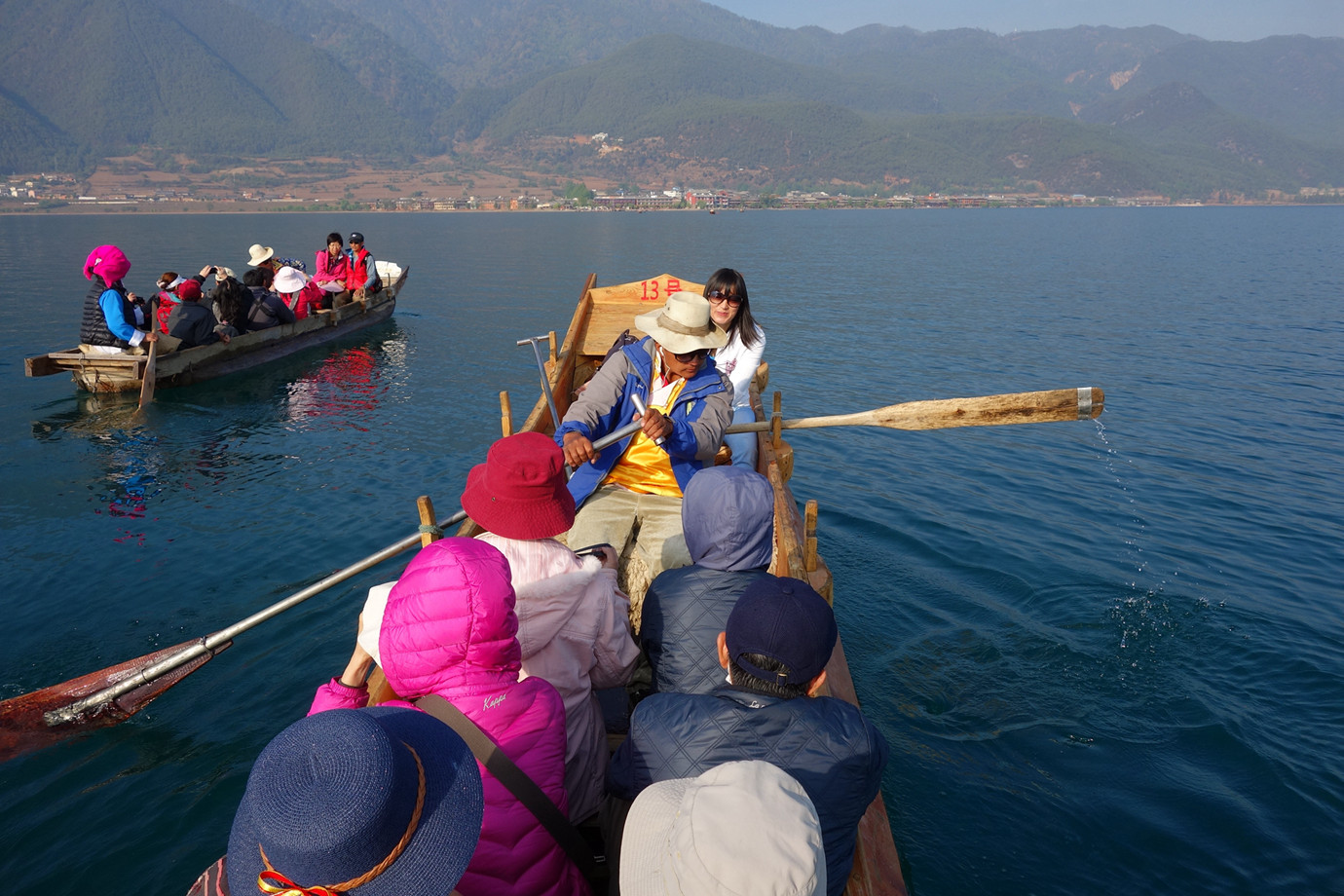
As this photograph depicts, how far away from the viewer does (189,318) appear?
14.6 metres

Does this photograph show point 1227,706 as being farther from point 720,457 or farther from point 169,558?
point 169,558

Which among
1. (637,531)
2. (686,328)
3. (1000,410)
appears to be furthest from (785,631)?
(1000,410)

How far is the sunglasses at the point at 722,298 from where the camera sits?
23.3 feet

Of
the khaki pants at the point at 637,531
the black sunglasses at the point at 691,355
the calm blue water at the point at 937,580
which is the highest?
the black sunglasses at the point at 691,355

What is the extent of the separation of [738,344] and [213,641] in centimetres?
510

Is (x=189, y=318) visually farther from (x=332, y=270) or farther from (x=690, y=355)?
(x=690, y=355)

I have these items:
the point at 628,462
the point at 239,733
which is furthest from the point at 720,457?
the point at 239,733

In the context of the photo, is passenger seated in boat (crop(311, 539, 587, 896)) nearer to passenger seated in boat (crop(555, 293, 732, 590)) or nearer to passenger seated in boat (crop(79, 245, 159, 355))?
passenger seated in boat (crop(555, 293, 732, 590))

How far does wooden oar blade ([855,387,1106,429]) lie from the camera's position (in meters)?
5.65

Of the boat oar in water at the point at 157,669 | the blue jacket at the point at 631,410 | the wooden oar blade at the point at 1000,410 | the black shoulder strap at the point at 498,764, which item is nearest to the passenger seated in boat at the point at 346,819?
the black shoulder strap at the point at 498,764

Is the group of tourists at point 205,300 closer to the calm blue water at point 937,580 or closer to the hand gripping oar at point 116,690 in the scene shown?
the calm blue water at point 937,580

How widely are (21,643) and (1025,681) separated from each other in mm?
8658

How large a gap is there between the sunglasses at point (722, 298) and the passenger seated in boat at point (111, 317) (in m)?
11.3

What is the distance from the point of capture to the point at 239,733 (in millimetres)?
5883
